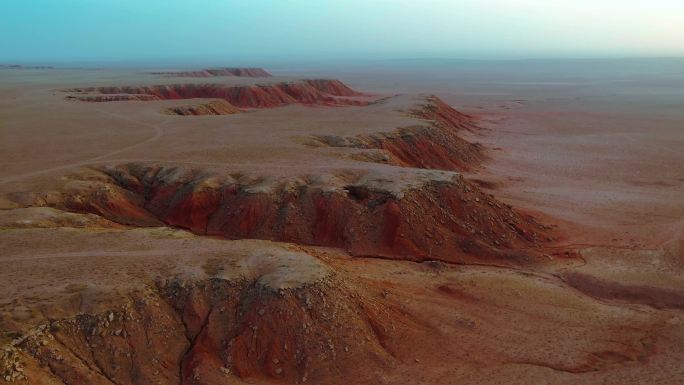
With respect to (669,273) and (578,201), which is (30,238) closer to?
(669,273)

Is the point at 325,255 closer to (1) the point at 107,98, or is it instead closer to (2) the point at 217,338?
(2) the point at 217,338

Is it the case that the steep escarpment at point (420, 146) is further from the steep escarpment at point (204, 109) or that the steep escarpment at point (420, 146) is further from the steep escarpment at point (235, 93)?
the steep escarpment at point (235, 93)

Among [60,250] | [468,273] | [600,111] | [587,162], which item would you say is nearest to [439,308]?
[468,273]

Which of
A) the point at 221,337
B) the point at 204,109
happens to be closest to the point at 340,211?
the point at 221,337

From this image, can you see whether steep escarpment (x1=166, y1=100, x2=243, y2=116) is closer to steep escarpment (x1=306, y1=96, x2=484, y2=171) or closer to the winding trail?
the winding trail

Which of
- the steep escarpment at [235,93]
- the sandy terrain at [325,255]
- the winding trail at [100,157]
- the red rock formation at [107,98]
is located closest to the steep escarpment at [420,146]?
the sandy terrain at [325,255]
